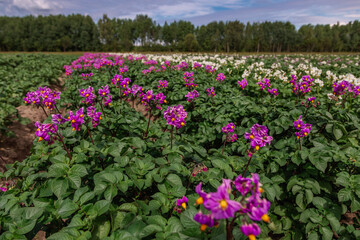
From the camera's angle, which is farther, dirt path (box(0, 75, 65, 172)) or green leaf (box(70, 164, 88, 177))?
dirt path (box(0, 75, 65, 172))

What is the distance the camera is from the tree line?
239 feet

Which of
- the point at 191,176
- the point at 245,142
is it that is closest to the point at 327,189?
the point at 245,142

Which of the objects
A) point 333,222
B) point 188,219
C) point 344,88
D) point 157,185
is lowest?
point 333,222

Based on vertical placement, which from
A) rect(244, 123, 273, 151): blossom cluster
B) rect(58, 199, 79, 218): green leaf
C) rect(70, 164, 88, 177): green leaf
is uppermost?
rect(244, 123, 273, 151): blossom cluster

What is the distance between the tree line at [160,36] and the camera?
7281 centimetres

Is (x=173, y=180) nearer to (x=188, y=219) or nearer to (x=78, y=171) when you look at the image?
(x=188, y=219)

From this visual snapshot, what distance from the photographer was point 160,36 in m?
86.7

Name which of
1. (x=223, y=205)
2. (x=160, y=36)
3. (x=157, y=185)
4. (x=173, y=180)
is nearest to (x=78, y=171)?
(x=157, y=185)

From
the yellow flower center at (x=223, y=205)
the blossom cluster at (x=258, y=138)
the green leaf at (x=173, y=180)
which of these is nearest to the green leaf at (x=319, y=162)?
the blossom cluster at (x=258, y=138)

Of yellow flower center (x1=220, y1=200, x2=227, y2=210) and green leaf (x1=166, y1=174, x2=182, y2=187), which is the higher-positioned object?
yellow flower center (x1=220, y1=200, x2=227, y2=210)

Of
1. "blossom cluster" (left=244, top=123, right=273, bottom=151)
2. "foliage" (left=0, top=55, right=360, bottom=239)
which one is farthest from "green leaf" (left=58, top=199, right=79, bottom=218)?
"blossom cluster" (left=244, top=123, right=273, bottom=151)

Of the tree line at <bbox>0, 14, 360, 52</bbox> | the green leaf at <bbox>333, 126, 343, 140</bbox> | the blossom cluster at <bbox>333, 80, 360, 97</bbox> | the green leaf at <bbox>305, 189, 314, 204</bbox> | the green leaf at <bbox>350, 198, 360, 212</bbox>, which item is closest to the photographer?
the green leaf at <bbox>350, 198, 360, 212</bbox>

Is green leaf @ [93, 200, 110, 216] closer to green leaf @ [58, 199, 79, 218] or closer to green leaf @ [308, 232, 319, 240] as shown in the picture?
green leaf @ [58, 199, 79, 218]

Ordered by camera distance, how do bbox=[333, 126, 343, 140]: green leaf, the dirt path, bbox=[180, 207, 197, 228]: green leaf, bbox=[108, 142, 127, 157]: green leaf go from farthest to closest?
the dirt path
bbox=[333, 126, 343, 140]: green leaf
bbox=[108, 142, 127, 157]: green leaf
bbox=[180, 207, 197, 228]: green leaf
